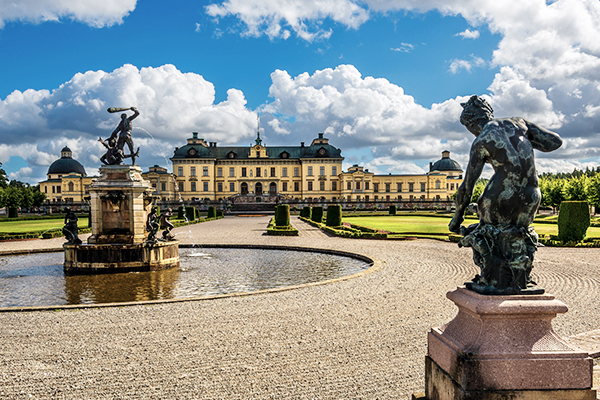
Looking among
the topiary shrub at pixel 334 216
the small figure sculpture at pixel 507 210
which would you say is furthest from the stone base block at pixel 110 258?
the topiary shrub at pixel 334 216

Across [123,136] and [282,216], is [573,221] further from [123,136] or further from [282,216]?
[123,136]

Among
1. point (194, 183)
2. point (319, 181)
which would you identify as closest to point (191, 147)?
point (194, 183)

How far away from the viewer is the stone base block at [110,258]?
36.3 ft

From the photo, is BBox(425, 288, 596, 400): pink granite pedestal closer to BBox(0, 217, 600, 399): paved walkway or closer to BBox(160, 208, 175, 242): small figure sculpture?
BBox(0, 217, 600, 399): paved walkway

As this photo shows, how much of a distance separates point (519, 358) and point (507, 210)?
108 centimetres

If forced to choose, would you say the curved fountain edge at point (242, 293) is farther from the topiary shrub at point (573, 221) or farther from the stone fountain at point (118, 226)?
the topiary shrub at point (573, 221)

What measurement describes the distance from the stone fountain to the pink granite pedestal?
10226mm

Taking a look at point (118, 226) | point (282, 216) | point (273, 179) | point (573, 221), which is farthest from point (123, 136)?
point (273, 179)

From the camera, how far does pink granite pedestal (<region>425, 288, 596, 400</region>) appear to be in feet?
9.11

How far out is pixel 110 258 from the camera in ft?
36.3

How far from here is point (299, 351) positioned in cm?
475

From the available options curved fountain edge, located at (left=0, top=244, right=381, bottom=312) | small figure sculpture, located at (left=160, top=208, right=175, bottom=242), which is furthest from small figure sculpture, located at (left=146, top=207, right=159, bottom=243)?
curved fountain edge, located at (left=0, top=244, right=381, bottom=312)

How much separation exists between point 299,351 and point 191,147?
75.1 meters

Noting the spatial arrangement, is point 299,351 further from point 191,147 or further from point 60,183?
point 60,183
